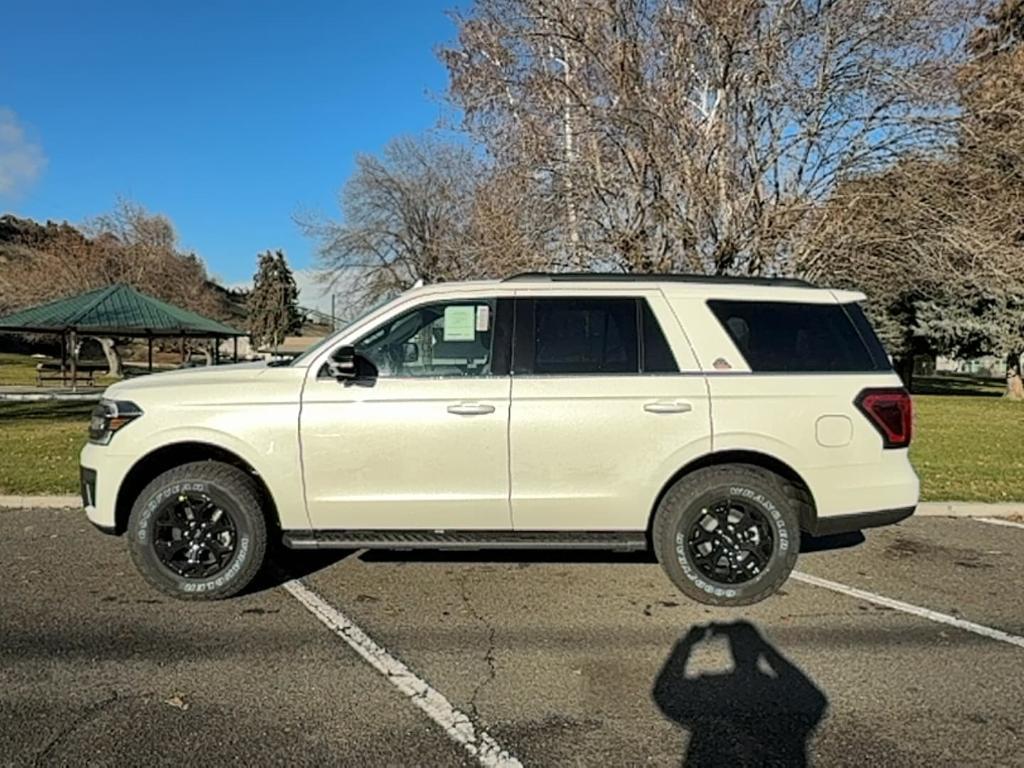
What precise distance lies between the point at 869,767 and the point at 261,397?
3666mm

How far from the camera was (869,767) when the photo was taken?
2994 millimetres

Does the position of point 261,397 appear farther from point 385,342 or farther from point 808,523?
point 808,523

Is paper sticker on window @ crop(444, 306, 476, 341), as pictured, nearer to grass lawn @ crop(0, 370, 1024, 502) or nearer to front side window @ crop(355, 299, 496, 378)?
front side window @ crop(355, 299, 496, 378)

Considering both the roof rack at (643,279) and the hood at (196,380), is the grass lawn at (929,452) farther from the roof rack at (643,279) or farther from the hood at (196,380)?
A: the roof rack at (643,279)

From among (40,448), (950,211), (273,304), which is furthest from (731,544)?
(273,304)

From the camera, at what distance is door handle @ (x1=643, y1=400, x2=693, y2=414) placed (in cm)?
466

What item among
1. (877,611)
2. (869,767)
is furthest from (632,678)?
(877,611)

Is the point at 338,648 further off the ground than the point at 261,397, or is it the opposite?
the point at 261,397

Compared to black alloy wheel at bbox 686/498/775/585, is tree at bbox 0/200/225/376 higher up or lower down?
higher up

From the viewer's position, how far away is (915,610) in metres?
4.75

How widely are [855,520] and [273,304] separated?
64158 millimetres

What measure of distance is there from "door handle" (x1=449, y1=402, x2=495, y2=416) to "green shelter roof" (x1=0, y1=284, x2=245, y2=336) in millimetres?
25594

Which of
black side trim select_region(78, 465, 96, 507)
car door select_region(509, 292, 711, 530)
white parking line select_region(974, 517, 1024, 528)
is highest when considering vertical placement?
car door select_region(509, 292, 711, 530)

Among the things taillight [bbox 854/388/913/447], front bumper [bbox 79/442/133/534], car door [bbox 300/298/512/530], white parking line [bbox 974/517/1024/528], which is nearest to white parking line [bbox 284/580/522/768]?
car door [bbox 300/298/512/530]
